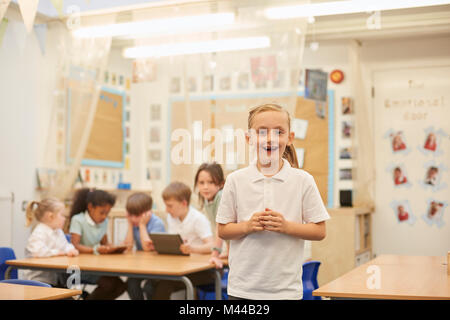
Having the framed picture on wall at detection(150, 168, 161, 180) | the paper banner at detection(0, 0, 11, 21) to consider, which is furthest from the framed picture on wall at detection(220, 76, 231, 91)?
the paper banner at detection(0, 0, 11, 21)

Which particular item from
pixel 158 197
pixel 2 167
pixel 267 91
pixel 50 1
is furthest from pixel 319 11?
pixel 2 167

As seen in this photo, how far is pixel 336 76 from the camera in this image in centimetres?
521

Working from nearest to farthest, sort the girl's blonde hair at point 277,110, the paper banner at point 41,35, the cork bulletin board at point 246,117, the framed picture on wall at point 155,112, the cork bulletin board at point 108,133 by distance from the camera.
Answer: the girl's blonde hair at point 277,110, the cork bulletin board at point 246,117, the paper banner at point 41,35, the cork bulletin board at point 108,133, the framed picture on wall at point 155,112

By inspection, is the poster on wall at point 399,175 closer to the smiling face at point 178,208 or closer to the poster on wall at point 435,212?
the poster on wall at point 435,212

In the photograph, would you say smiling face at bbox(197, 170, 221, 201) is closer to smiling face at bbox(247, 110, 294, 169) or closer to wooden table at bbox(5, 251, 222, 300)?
wooden table at bbox(5, 251, 222, 300)

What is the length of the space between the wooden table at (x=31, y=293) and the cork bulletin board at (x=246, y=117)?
1.32m

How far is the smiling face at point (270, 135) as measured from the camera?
1.74 m

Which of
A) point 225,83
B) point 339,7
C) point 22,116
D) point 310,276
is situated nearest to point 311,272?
point 310,276

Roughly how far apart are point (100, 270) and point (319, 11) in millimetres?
2159

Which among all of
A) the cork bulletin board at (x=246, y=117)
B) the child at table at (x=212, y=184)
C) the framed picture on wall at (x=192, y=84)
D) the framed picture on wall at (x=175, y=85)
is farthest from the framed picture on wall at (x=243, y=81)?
the child at table at (x=212, y=184)

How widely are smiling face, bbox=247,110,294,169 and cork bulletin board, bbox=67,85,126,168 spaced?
4003mm

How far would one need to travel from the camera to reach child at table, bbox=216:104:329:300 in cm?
173

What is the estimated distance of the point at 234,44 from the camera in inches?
169
